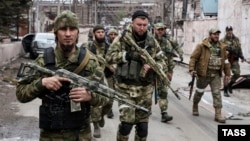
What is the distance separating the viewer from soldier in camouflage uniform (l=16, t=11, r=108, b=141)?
3.24 meters

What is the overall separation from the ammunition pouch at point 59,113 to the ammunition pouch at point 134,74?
78.4 inches

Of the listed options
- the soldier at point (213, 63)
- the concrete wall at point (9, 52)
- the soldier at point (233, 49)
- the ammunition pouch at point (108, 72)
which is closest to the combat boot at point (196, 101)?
the soldier at point (213, 63)

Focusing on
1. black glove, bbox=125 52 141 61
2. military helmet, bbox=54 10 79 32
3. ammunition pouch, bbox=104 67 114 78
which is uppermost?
military helmet, bbox=54 10 79 32

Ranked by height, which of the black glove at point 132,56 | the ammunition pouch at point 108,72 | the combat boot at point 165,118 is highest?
the black glove at point 132,56

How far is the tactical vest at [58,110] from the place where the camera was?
10.6ft

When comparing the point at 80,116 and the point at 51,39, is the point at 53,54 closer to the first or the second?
the point at 80,116

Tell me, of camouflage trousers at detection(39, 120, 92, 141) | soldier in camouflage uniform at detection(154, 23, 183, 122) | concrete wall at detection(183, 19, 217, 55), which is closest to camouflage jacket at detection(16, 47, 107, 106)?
camouflage trousers at detection(39, 120, 92, 141)

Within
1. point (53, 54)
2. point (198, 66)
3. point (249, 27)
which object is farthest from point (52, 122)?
point (249, 27)

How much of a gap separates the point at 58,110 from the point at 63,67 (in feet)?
1.02

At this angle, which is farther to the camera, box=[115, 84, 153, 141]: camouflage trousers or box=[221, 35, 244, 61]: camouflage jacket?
box=[221, 35, 244, 61]: camouflage jacket

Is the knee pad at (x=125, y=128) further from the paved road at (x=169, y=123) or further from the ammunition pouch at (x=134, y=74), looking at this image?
the paved road at (x=169, y=123)

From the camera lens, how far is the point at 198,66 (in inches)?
324

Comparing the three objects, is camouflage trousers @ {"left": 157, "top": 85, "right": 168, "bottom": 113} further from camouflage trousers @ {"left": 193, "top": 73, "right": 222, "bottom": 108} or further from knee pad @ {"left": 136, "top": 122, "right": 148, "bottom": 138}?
knee pad @ {"left": 136, "top": 122, "right": 148, "bottom": 138}

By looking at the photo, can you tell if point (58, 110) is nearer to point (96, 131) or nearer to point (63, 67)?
point (63, 67)
